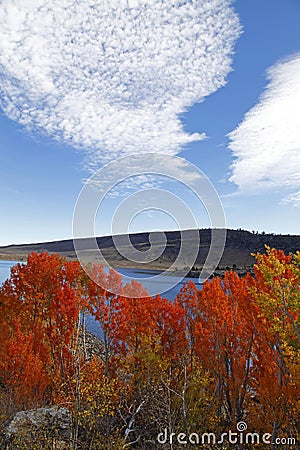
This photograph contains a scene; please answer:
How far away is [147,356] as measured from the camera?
79.8 feet

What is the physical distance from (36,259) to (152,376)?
16.1 metres

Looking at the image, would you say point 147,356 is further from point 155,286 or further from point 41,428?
point 155,286

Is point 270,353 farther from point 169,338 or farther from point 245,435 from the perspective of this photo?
point 169,338

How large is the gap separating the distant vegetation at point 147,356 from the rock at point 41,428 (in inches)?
8.6

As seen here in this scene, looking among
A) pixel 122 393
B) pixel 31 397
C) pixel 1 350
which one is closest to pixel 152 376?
pixel 122 393

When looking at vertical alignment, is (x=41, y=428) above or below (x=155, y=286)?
below

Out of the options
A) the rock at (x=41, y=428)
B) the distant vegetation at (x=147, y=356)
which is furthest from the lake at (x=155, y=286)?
the rock at (x=41, y=428)

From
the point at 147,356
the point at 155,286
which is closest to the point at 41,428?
the point at 147,356

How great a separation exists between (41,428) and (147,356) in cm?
828

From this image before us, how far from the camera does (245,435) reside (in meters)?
21.0

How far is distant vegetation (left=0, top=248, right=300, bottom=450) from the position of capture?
19.0m

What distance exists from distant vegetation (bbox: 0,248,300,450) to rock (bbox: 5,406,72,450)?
218 millimetres

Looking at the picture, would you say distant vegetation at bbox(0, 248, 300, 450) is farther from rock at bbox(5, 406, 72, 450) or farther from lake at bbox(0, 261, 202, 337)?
lake at bbox(0, 261, 202, 337)

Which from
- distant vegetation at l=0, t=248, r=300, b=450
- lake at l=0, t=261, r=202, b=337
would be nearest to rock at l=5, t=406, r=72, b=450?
distant vegetation at l=0, t=248, r=300, b=450
